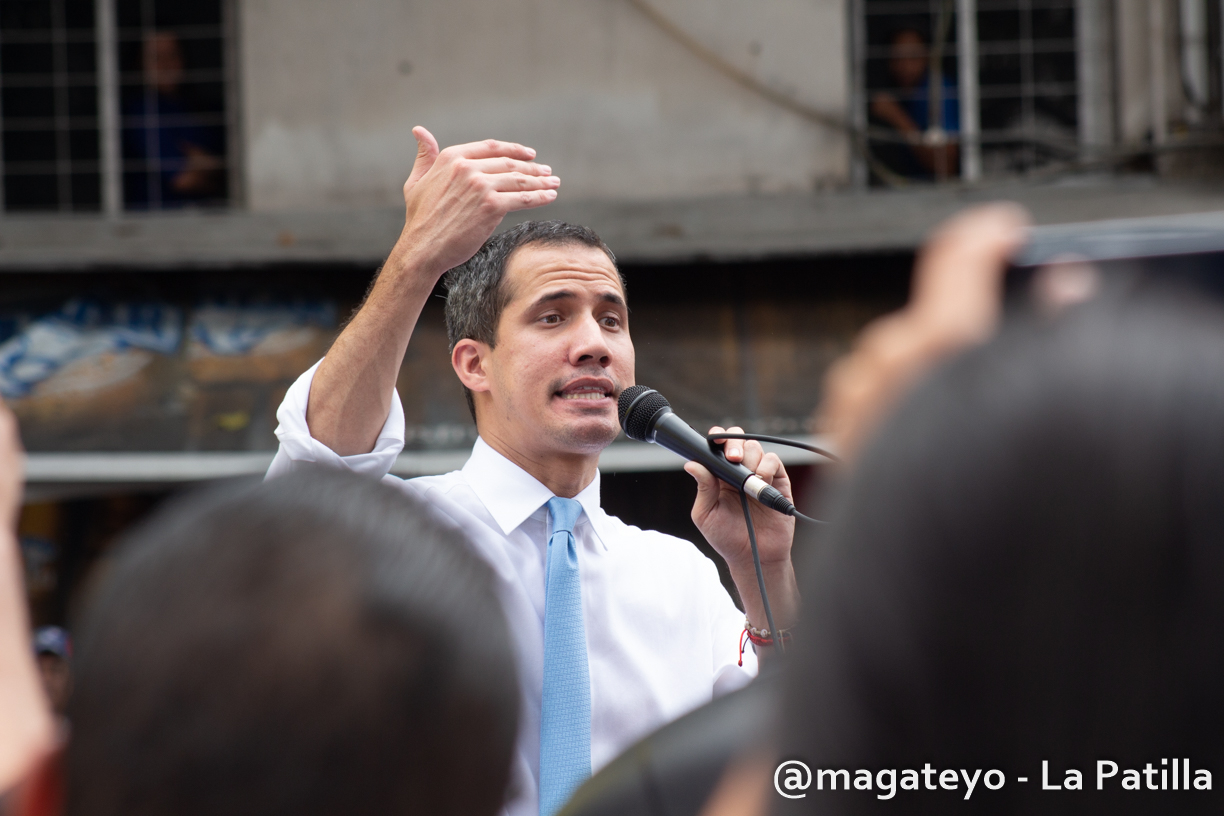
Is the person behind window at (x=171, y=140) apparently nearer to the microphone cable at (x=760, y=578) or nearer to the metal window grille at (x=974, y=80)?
the metal window grille at (x=974, y=80)

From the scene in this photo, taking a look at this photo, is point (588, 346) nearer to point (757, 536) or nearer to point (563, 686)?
point (757, 536)

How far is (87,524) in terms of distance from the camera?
652 cm

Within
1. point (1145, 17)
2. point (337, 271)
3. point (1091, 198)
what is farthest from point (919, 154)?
point (337, 271)

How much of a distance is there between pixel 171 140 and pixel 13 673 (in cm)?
699

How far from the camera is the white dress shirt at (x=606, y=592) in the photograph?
210 centimetres

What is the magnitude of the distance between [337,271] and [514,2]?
189cm

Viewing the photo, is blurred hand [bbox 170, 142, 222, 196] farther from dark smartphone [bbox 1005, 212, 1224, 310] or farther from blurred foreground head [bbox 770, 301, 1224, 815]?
blurred foreground head [bbox 770, 301, 1224, 815]

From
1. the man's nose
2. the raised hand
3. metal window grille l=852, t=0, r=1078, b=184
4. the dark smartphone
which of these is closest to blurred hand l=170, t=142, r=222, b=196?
metal window grille l=852, t=0, r=1078, b=184

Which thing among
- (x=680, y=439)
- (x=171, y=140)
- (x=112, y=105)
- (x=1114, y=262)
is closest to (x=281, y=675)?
(x=1114, y=262)

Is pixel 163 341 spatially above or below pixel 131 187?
below

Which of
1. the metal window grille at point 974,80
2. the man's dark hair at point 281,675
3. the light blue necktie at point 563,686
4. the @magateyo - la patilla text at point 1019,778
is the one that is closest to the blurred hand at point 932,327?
the @magateyo - la patilla text at point 1019,778

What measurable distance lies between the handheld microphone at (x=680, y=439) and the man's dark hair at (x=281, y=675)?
132 cm

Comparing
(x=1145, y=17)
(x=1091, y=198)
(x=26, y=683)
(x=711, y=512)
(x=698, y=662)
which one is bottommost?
(x=698, y=662)

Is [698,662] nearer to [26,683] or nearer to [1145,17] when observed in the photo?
[26,683]
